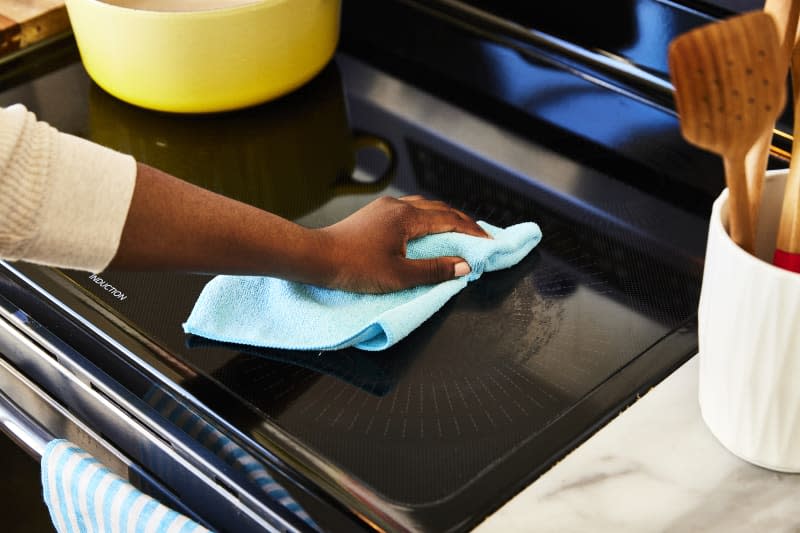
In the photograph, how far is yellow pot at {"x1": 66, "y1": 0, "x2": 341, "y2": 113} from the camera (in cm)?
88

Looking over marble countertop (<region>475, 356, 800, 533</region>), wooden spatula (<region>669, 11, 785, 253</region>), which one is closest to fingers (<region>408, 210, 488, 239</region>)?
marble countertop (<region>475, 356, 800, 533</region>)

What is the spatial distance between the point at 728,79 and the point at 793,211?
0.12 meters

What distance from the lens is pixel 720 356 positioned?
1.83 ft

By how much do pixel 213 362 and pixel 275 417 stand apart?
0.07 m

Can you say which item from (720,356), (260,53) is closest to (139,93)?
(260,53)

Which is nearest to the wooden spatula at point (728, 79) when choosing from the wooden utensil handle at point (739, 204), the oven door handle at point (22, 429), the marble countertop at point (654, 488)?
the wooden utensil handle at point (739, 204)

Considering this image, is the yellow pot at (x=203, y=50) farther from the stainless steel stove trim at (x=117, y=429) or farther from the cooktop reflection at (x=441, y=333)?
the stainless steel stove trim at (x=117, y=429)

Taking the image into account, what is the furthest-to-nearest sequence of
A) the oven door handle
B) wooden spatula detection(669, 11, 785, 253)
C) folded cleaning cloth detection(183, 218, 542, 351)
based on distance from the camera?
the oven door handle → folded cleaning cloth detection(183, 218, 542, 351) → wooden spatula detection(669, 11, 785, 253)

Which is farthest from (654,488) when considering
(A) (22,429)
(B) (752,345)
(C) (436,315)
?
(A) (22,429)

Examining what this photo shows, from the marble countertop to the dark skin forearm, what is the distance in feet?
0.63

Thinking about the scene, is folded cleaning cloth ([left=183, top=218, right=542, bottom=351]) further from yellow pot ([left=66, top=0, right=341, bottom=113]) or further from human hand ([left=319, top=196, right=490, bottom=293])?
yellow pot ([left=66, top=0, right=341, bottom=113])

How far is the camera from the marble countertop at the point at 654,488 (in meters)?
0.55

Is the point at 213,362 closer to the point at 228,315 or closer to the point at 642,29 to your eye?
the point at 228,315

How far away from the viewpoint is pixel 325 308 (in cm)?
70
